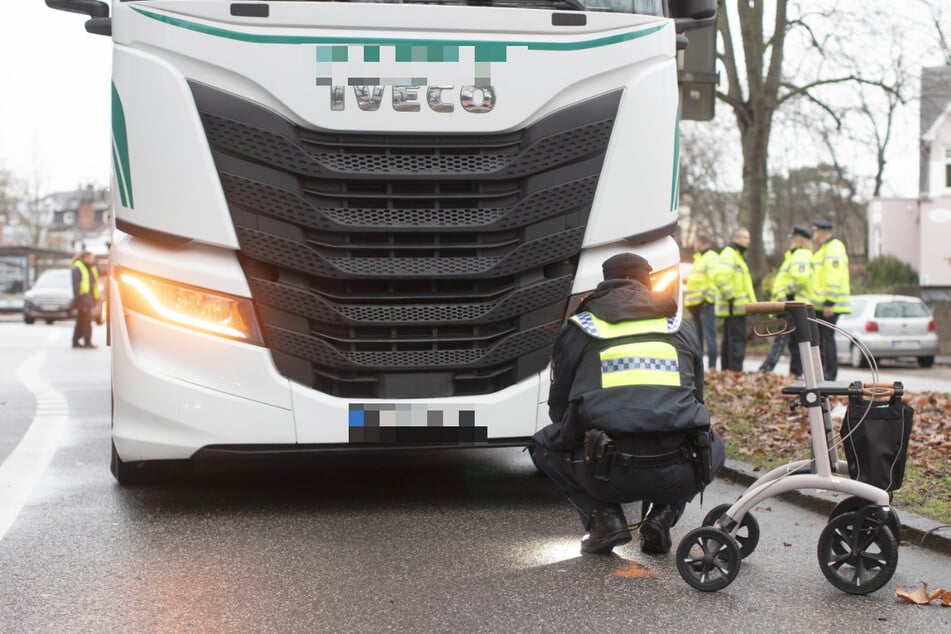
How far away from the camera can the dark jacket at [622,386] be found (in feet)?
17.0

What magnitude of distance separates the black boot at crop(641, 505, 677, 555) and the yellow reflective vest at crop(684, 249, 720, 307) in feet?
34.1

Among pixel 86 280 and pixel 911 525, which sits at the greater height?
pixel 911 525

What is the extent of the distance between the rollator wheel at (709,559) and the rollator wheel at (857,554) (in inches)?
12.9

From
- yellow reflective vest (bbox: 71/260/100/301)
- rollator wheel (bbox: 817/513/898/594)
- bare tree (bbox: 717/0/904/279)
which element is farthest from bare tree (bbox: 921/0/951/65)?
rollator wheel (bbox: 817/513/898/594)

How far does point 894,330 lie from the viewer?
2525 centimetres

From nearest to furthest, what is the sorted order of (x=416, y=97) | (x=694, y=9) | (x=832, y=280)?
(x=416, y=97) → (x=694, y=9) → (x=832, y=280)

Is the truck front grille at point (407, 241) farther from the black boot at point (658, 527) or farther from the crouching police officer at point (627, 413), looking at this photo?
the black boot at point (658, 527)

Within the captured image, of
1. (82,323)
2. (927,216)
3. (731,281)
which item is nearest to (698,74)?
(731,281)

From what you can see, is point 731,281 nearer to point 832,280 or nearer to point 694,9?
point 832,280

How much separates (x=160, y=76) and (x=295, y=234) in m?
0.97

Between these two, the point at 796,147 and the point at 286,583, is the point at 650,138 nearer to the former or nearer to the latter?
the point at 286,583

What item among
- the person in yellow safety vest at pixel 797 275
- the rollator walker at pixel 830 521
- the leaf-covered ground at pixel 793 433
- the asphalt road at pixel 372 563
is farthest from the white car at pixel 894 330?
the rollator walker at pixel 830 521

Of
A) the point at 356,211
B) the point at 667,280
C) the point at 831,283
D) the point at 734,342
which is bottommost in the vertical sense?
the point at 734,342

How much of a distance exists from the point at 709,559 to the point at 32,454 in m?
5.60
